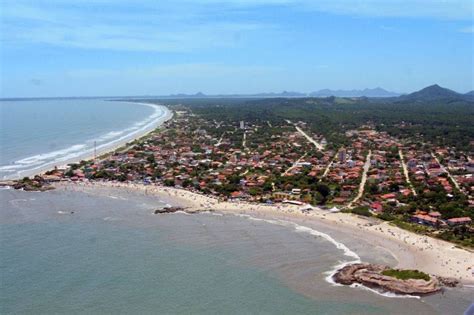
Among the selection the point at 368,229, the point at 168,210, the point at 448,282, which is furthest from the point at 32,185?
the point at 448,282

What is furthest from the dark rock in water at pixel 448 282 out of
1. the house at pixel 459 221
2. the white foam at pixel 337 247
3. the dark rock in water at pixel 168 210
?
the dark rock in water at pixel 168 210

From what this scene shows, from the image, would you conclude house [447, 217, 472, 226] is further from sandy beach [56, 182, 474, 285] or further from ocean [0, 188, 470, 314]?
ocean [0, 188, 470, 314]

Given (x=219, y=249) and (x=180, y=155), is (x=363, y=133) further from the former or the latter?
(x=219, y=249)

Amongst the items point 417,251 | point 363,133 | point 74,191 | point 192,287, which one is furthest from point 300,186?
point 363,133

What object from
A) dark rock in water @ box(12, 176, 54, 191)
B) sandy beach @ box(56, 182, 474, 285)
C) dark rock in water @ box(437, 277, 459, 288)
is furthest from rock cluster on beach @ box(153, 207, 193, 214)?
dark rock in water @ box(437, 277, 459, 288)

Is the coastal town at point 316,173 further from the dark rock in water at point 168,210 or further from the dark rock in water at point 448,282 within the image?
the dark rock in water at point 448,282

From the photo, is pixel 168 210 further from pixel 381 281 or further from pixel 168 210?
pixel 381 281
